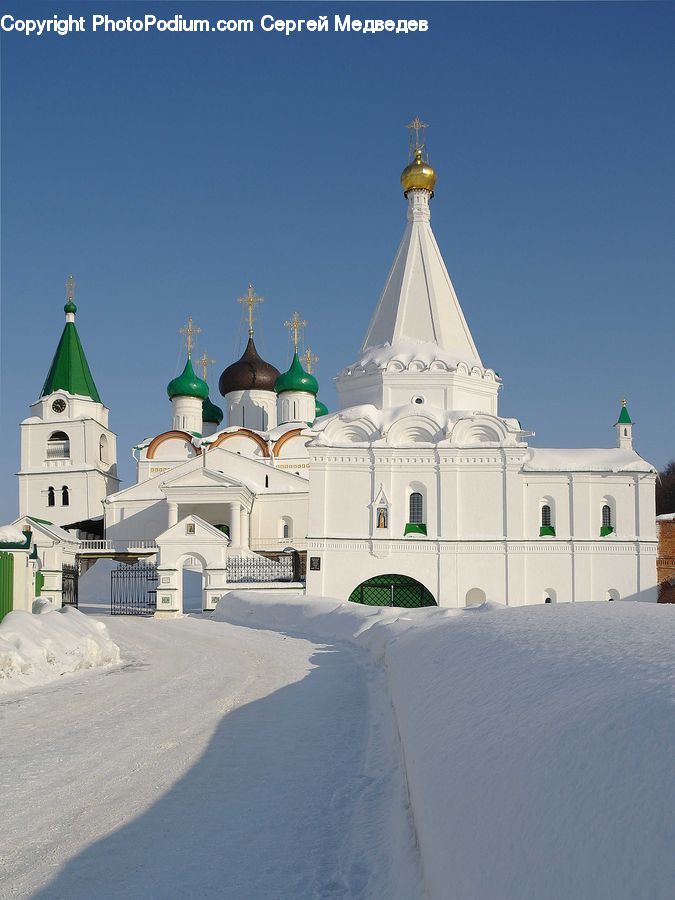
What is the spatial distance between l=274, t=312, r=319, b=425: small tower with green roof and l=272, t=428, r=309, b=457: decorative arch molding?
2.52 m

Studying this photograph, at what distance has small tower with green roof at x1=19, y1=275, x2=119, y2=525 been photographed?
4091 cm

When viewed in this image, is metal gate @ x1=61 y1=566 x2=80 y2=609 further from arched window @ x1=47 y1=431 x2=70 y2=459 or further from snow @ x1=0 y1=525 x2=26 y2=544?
arched window @ x1=47 y1=431 x2=70 y2=459

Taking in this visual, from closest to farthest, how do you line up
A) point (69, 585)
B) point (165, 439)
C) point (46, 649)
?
point (46, 649) < point (69, 585) < point (165, 439)

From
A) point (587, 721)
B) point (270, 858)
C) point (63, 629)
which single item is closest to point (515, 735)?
point (587, 721)

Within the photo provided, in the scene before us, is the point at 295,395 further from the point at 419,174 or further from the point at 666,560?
the point at 666,560

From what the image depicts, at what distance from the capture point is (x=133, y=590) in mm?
32719

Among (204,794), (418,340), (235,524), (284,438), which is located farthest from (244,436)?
(204,794)

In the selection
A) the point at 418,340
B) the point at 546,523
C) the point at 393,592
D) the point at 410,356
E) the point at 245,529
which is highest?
the point at 418,340

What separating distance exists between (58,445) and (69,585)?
17680mm

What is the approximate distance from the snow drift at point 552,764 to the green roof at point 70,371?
129ft

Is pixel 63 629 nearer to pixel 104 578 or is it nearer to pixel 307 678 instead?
pixel 307 678

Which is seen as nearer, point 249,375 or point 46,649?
point 46,649

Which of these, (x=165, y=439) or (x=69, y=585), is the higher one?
(x=165, y=439)

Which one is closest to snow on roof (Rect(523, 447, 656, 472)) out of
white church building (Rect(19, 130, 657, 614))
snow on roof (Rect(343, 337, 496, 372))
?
white church building (Rect(19, 130, 657, 614))
